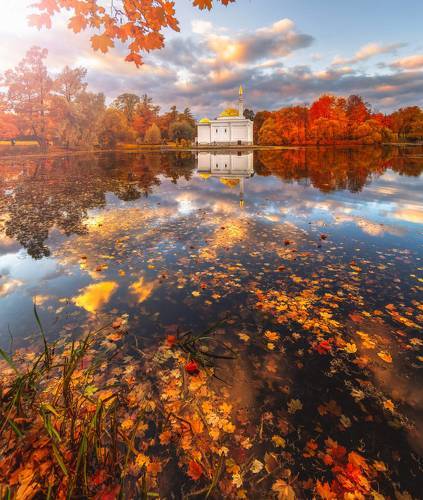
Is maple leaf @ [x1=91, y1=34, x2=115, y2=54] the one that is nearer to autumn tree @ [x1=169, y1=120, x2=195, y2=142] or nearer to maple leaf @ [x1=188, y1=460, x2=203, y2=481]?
maple leaf @ [x1=188, y1=460, x2=203, y2=481]

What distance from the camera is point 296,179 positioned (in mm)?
22672

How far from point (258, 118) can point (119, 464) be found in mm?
133778

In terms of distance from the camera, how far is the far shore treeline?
2181 inches

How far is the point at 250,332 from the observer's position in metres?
5.09

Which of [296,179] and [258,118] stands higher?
[258,118]

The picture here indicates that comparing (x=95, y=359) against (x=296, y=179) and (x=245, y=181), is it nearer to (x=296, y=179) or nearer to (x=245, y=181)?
(x=245, y=181)

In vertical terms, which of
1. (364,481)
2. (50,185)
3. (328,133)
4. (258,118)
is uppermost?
(258,118)

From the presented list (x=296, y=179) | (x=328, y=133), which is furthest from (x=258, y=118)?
(x=296, y=179)

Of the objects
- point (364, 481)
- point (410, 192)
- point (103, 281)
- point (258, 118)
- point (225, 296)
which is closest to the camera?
point (364, 481)

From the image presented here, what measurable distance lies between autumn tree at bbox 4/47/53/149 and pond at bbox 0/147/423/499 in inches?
2264

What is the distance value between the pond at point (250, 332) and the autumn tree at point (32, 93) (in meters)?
57.5

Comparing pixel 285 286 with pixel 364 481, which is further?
pixel 285 286

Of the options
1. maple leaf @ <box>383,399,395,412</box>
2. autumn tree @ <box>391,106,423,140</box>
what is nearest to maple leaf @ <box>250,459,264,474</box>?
maple leaf @ <box>383,399,395,412</box>

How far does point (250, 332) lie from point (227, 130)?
3783 inches
